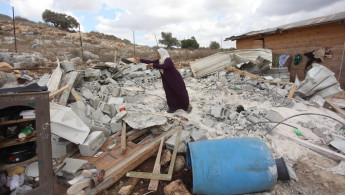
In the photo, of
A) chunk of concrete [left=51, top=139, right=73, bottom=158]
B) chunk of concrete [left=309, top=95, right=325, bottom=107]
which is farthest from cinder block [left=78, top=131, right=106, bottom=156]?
chunk of concrete [left=309, top=95, right=325, bottom=107]

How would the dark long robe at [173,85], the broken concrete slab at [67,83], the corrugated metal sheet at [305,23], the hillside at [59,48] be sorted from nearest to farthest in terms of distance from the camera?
the broken concrete slab at [67,83], the dark long robe at [173,85], the corrugated metal sheet at [305,23], the hillside at [59,48]

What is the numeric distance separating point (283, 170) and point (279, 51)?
359 inches

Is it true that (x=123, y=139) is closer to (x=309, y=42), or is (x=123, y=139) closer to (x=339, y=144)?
(x=339, y=144)

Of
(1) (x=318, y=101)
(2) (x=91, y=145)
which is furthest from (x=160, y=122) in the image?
(1) (x=318, y=101)

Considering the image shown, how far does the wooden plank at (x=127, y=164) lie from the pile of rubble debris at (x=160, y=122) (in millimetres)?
13

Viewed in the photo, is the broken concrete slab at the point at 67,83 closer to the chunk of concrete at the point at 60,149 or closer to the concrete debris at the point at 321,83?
the chunk of concrete at the point at 60,149

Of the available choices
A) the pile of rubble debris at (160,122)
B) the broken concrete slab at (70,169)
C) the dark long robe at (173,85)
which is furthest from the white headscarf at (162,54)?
the broken concrete slab at (70,169)

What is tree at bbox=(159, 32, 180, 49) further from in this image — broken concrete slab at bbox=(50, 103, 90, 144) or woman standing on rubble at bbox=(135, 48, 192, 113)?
broken concrete slab at bbox=(50, 103, 90, 144)

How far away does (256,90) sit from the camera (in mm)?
6680

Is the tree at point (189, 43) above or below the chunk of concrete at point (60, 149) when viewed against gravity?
above

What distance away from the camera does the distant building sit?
7746 millimetres

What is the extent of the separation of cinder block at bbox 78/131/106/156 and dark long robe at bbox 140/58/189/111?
207 centimetres

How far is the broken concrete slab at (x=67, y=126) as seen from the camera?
9.32ft

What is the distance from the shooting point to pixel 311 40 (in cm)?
858
